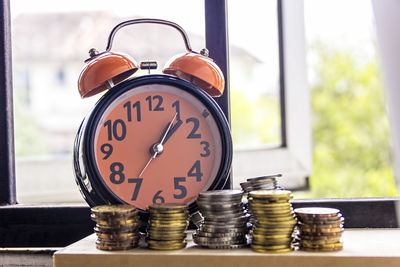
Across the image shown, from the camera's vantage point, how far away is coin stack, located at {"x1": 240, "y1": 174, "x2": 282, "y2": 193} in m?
1.14

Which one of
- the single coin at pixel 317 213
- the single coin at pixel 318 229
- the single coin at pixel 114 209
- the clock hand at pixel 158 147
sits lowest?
the single coin at pixel 318 229

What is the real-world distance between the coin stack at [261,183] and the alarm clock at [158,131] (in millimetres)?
55

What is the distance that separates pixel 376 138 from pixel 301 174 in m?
8.80

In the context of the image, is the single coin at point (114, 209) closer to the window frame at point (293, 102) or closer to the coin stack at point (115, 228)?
the coin stack at point (115, 228)

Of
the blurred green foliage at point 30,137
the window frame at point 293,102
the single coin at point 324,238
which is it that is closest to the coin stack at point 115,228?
the single coin at point 324,238

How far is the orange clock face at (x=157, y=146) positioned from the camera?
45.9 inches

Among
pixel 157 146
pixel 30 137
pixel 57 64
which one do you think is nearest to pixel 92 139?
pixel 157 146

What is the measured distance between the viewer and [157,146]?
1.17 meters

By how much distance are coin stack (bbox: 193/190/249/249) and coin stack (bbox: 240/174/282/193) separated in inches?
3.6

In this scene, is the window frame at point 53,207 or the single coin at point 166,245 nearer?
the single coin at point 166,245

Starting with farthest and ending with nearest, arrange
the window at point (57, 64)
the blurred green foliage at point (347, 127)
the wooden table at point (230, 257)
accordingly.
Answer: the window at point (57, 64), the blurred green foliage at point (347, 127), the wooden table at point (230, 257)

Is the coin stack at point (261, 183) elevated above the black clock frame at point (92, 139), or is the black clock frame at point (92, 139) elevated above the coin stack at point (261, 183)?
the black clock frame at point (92, 139)

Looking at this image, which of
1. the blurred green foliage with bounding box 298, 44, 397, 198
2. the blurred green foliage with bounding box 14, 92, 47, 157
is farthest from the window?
the blurred green foliage with bounding box 298, 44, 397, 198

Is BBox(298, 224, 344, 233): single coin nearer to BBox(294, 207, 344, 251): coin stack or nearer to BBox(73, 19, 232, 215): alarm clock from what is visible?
BBox(294, 207, 344, 251): coin stack
